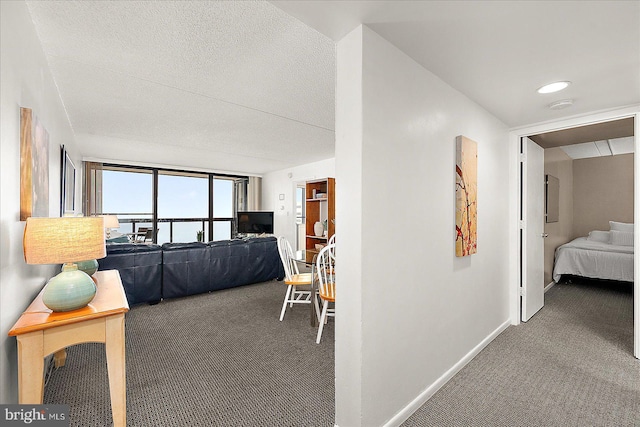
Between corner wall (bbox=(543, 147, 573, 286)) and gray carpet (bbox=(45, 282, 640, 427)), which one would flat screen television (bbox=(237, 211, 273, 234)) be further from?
corner wall (bbox=(543, 147, 573, 286))

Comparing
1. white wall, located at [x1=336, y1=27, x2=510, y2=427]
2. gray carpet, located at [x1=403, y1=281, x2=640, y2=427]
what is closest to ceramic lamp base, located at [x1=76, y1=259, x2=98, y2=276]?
white wall, located at [x1=336, y1=27, x2=510, y2=427]

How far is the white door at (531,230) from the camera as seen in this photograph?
3.33m

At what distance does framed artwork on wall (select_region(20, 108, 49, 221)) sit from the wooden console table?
535 mm

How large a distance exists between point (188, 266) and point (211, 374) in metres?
2.26

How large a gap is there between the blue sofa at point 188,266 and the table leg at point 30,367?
2.58 metres

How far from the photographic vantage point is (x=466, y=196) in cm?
241

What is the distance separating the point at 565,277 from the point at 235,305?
5.63 m

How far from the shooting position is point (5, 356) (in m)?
1.34

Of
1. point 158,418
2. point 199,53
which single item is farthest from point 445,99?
point 158,418

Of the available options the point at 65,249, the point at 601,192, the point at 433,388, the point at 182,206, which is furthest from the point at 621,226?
the point at 182,206

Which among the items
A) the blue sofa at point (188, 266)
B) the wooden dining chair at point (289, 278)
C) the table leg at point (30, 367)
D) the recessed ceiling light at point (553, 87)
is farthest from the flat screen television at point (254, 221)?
the table leg at point (30, 367)

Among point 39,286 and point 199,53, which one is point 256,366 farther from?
point 199,53

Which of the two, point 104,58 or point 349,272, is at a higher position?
point 104,58

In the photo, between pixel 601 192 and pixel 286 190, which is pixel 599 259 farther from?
pixel 286 190
